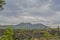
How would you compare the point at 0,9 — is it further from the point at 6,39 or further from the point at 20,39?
the point at 20,39

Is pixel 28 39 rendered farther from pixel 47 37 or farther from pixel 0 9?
pixel 0 9

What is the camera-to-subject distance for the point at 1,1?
52.4ft

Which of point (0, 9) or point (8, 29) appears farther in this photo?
point (8, 29)

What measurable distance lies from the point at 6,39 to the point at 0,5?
37277 mm

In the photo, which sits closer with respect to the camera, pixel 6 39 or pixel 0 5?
pixel 0 5

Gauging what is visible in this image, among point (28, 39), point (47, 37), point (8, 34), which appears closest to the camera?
point (8, 34)

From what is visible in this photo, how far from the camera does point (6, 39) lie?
52.8 meters

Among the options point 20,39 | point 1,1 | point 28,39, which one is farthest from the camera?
point 28,39

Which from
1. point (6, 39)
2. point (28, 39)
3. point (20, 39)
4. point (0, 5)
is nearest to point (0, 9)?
point (0, 5)

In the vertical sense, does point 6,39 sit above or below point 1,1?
below

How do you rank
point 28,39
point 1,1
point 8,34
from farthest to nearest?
point 28,39
point 8,34
point 1,1

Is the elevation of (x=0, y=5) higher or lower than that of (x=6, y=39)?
higher

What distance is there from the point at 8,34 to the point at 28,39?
35.0 metres

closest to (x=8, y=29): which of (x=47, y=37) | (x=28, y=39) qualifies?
(x=28, y=39)
